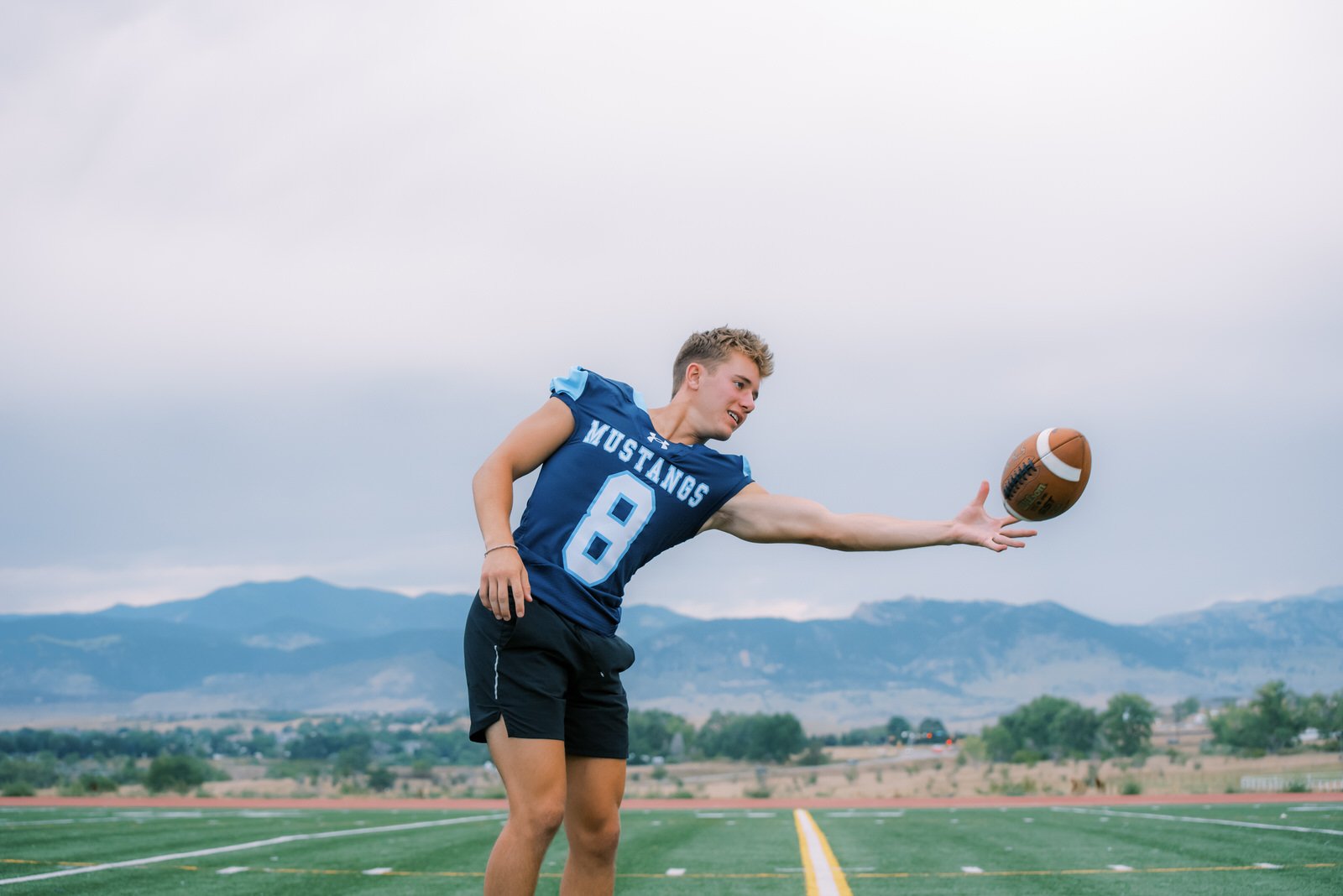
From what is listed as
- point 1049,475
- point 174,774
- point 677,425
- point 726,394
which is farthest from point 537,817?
point 174,774

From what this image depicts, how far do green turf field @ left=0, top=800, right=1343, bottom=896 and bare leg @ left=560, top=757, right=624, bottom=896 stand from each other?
370 cm

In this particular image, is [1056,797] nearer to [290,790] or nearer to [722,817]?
[722,817]

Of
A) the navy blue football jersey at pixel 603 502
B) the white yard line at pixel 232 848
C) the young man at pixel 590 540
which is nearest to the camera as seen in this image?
the young man at pixel 590 540

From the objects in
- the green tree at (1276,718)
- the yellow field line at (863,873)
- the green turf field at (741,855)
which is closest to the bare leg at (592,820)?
the green turf field at (741,855)

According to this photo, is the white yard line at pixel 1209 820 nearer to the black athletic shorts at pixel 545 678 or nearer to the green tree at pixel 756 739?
the black athletic shorts at pixel 545 678

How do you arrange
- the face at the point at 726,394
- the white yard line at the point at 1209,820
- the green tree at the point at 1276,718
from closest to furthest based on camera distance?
1. the face at the point at 726,394
2. the white yard line at the point at 1209,820
3. the green tree at the point at 1276,718

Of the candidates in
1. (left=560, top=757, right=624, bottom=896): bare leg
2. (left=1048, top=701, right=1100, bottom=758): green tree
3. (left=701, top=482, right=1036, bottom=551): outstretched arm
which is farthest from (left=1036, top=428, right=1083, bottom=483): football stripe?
(left=1048, top=701, right=1100, bottom=758): green tree

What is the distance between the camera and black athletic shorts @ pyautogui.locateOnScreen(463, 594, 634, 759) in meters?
3.71

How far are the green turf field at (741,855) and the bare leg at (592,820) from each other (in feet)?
12.1

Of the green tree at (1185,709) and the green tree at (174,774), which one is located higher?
the green tree at (174,774)

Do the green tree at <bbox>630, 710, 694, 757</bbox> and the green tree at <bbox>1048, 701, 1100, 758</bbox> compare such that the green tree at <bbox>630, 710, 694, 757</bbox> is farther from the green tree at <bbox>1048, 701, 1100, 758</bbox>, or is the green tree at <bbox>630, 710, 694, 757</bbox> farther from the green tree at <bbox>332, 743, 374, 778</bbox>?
the green tree at <bbox>1048, 701, 1100, 758</bbox>

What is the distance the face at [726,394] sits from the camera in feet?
13.7

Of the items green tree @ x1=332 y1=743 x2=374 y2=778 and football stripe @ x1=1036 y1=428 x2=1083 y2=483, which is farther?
green tree @ x1=332 y1=743 x2=374 y2=778

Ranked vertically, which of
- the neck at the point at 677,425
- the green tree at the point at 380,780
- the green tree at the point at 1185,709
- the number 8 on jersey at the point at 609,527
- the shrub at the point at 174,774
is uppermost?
the neck at the point at 677,425
